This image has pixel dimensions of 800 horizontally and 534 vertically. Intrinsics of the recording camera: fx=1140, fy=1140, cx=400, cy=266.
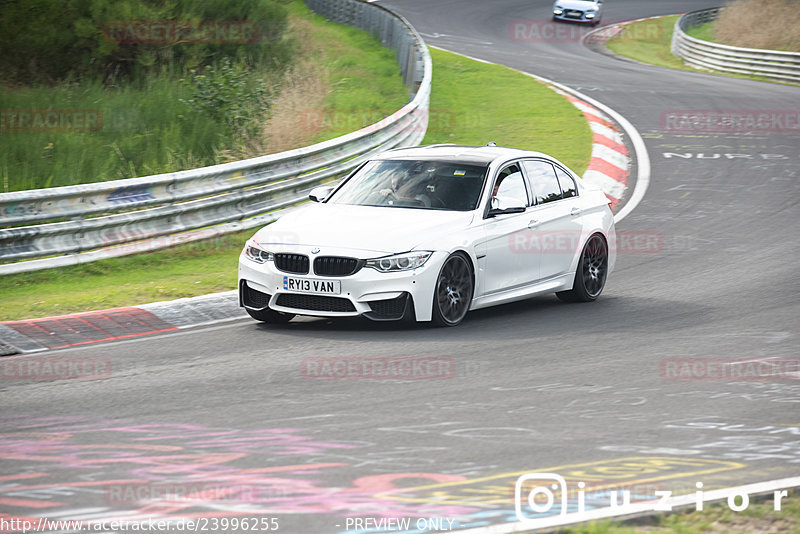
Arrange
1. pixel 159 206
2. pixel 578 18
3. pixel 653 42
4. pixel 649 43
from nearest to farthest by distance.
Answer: pixel 159 206
pixel 649 43
pixel 653 42
pixel 578 18

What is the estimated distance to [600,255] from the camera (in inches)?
466

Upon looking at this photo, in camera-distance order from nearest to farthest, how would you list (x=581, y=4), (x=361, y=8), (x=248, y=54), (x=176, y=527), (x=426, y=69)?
(x=176, y=527) → (x=426, y=69) → (x=248, y=54) → (x=361, y=8) → (x=581, y=4)

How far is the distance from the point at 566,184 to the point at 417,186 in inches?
73.8

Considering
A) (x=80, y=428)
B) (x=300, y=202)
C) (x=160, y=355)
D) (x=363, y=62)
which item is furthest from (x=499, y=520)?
(x=363, y=62)

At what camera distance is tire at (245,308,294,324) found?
9914 mm

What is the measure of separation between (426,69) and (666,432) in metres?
16.6

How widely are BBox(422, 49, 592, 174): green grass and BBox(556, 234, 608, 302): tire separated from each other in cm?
676

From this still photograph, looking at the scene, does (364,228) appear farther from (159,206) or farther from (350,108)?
(350,108)

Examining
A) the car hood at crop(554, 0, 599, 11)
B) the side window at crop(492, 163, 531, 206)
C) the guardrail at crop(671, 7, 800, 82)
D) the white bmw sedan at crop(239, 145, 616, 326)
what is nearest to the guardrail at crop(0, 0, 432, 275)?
the white bmw sedan at crop(239, 145, 616, 326)

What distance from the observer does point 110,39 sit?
22.5 metres

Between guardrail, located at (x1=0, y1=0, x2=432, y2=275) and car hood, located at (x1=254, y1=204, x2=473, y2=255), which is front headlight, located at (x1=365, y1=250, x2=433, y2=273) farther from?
guardrail, located at (x1=0, y1=0, x2=432, y2=275)

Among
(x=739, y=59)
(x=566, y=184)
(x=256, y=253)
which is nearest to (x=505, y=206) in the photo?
(x=566, y=184)

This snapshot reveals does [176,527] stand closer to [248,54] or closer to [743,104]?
[248,54]

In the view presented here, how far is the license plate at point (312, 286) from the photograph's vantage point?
9453 millimetres
